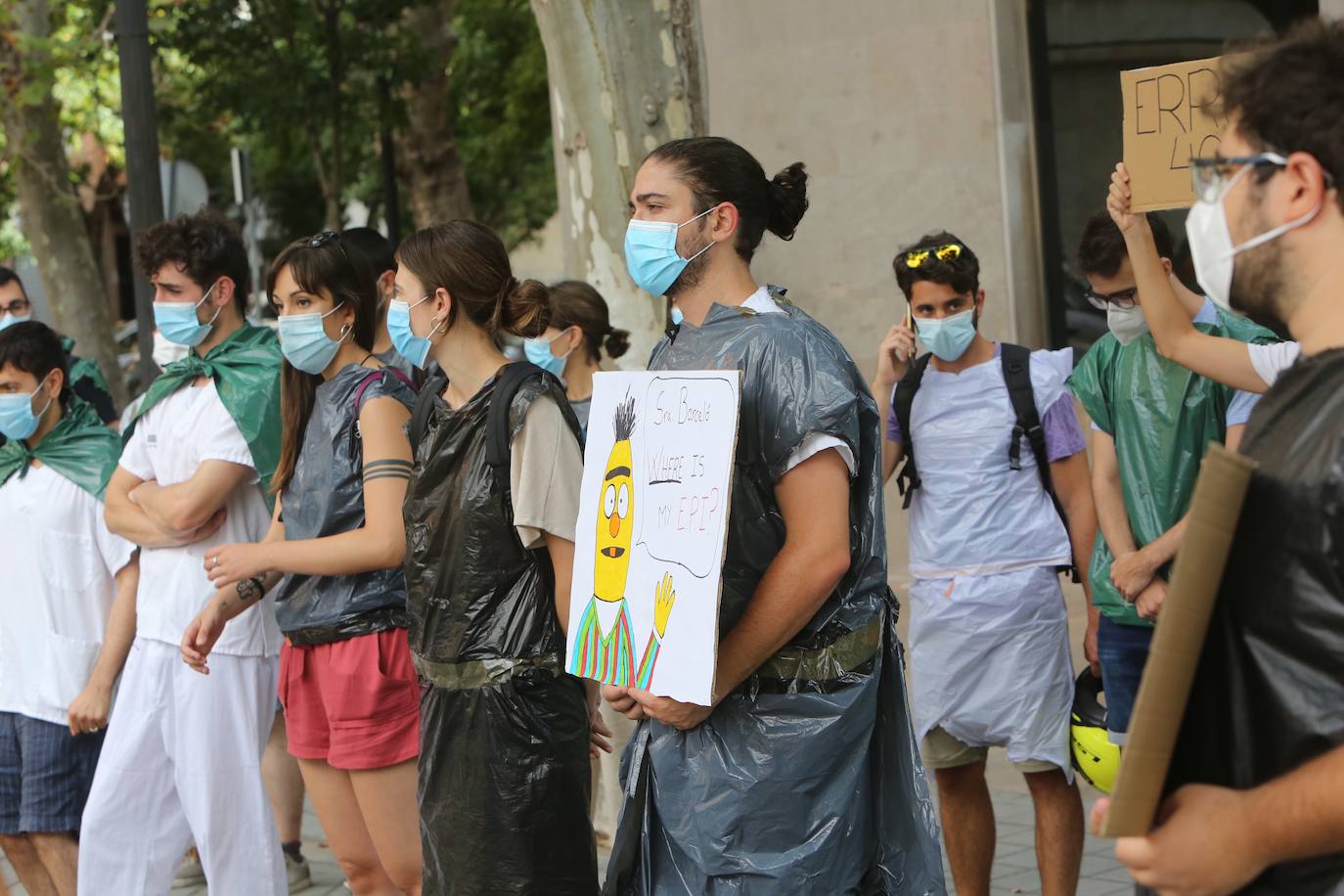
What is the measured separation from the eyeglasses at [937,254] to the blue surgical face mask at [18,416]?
3.03 meters

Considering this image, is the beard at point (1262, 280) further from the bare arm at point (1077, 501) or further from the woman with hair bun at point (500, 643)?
the bare arm at point (1077, 501)

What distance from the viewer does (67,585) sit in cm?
547

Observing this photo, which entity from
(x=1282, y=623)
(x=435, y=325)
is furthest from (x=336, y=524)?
(x=1282, y=623)

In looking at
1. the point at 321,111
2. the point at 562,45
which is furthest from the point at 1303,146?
the point at 321,111

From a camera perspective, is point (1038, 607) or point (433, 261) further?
point (1038, 607)

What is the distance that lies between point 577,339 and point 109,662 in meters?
2.06

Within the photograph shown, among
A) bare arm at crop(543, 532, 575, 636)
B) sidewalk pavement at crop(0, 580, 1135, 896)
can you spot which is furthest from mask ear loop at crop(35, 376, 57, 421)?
bare arm at crop(543, 532, 575, 636)

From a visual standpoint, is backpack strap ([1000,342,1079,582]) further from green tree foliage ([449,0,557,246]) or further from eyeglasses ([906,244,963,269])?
A: green tree foliage ([449,0,557,246])

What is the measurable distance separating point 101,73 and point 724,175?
14.3 metres

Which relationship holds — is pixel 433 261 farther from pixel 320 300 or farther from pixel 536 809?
pixel 536 809

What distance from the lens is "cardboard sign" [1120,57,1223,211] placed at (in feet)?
13.0

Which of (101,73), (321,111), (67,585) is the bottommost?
(67,585)

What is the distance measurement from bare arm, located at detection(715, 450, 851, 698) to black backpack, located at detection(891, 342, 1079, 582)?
6.83 feet

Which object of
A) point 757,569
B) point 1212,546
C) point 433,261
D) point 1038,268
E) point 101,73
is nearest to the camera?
point 1212,546
